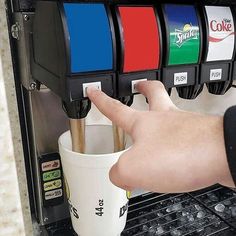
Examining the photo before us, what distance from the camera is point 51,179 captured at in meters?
0.60

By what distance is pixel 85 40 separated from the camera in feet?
1.25

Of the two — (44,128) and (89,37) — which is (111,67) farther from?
(44,128)

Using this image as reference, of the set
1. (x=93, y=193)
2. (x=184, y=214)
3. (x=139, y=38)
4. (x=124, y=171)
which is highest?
(x=139, y=38)

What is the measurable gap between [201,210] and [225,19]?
1.23ft

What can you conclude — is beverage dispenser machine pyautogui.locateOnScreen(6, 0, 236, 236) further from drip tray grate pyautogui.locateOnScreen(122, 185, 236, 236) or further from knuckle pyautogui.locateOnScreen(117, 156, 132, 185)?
→ knuckle pyautogui.locateOnScreen(117, 156, 132, 185)

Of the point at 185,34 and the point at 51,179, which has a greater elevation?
the point at 185,34

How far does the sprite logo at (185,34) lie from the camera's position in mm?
450

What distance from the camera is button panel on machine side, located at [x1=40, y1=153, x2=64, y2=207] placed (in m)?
0.59

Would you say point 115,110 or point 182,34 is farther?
point 182,34

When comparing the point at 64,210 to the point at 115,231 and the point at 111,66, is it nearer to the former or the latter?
the point at 115,231

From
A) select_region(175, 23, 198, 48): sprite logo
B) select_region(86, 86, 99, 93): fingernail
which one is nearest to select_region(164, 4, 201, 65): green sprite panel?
select_region(175, 23, 198, 48): sprite logo

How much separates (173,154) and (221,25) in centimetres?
30

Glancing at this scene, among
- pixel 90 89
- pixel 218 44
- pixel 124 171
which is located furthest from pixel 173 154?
pixel 218 44

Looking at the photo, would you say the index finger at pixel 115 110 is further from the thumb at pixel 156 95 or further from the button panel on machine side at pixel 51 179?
the button panel on machine side at pixel 51 179
